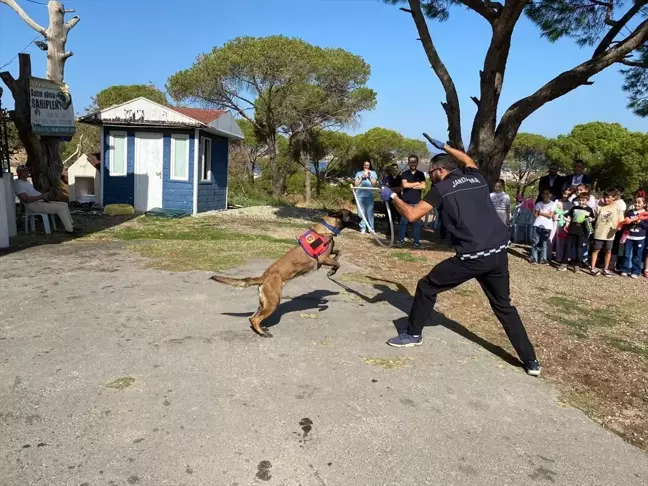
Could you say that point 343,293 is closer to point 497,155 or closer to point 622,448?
point 622,448

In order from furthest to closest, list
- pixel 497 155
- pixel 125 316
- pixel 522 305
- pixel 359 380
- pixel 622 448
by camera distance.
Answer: pixel 497 155 → pixel 522 305 → pixel 125 316 → pixel 359 380 → pixel 622 448

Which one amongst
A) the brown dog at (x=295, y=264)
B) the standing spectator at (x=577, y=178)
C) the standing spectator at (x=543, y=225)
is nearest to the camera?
the brown dog at (x=295, y=264)

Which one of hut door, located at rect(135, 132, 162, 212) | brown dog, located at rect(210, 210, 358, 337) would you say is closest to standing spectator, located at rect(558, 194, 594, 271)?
brown dog, located at rect(210, 210, 358, 337)

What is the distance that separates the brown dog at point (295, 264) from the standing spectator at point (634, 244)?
667 cm

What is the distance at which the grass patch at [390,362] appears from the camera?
428 centimetres

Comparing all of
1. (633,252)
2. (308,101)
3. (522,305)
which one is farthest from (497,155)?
(308,101)

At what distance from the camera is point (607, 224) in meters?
9.12

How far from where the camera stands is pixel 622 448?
3213 mm

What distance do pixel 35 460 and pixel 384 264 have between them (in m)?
6.97

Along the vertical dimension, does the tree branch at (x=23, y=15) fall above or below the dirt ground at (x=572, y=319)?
above

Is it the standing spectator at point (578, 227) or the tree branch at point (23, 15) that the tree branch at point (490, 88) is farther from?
the tree branch at point (23, 15)

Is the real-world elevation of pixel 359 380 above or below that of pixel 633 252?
below

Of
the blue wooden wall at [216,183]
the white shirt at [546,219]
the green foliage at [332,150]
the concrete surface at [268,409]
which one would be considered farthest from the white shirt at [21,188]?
the green foliage at [332,150]

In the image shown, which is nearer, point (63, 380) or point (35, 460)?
point (35, 460)
